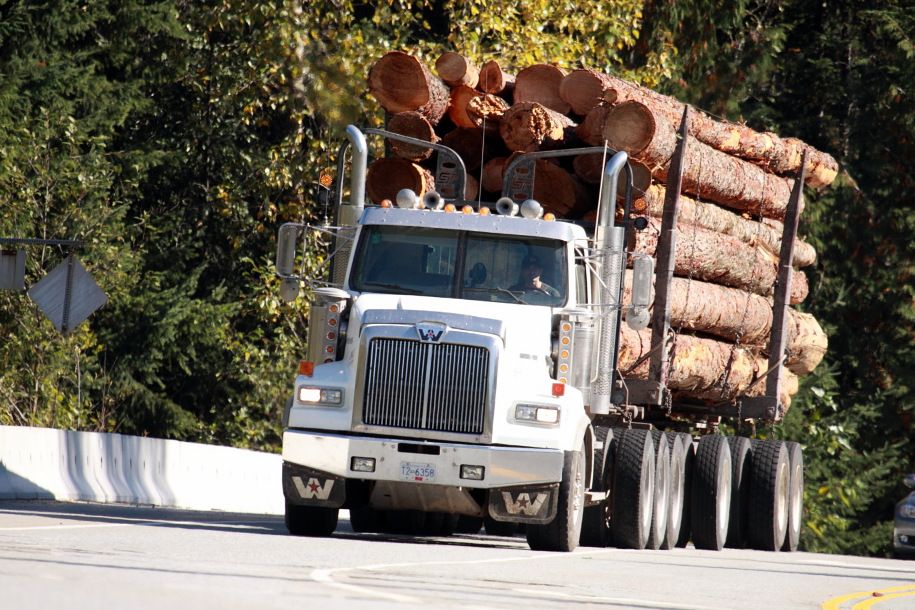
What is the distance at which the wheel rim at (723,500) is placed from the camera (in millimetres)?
20312

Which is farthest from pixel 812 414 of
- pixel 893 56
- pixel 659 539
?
pixel 659 539

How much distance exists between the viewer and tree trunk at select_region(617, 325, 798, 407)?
59.0ft

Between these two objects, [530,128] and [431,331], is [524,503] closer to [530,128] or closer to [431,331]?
[431,331]

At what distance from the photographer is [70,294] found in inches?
849

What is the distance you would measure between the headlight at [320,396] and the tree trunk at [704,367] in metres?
3.85

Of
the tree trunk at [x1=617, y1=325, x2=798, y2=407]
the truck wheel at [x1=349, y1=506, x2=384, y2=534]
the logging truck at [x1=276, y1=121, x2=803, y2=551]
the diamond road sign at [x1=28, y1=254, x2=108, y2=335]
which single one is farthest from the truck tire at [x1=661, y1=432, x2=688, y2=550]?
the diamond road sign at [x1=28, y1=254, x2=108, y2=335]

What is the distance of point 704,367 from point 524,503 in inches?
217

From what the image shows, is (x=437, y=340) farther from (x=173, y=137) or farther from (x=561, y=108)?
(x=173, y=137)

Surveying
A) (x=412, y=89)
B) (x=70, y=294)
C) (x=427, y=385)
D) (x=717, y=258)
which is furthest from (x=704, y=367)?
(x=70, y=294)

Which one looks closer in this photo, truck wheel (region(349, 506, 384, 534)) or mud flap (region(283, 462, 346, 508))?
mud flap (region(283, 462, 346, 508))

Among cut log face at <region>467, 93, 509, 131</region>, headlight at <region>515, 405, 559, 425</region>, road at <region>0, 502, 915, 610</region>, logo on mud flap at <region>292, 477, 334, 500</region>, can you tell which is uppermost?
cut log face at <region>467, 93, 509, 131</region>

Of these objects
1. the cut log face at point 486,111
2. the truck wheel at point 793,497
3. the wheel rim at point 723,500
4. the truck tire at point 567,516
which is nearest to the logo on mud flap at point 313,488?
the truck tire at point 567,516

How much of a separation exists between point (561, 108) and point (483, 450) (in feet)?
14.7

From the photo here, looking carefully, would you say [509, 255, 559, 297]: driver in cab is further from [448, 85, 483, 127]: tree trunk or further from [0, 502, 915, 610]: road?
[448, 85, 483, 127]: tree trunk
